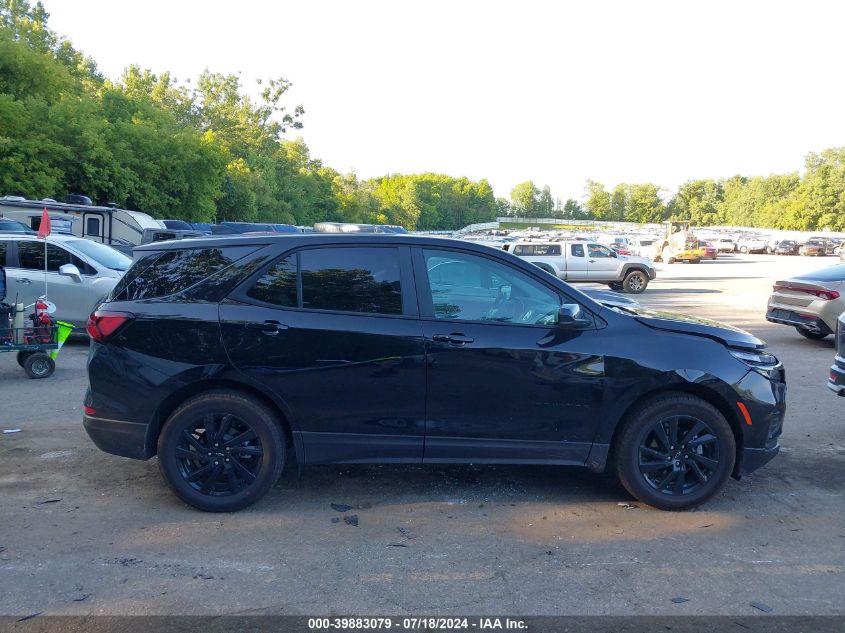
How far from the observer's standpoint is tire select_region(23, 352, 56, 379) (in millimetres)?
9344

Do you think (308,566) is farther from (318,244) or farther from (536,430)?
(318,244)

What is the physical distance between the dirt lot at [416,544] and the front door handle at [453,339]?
1.12m

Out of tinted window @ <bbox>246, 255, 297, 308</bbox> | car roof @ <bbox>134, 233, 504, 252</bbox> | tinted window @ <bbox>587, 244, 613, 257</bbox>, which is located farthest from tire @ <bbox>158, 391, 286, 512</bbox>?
tinted window @ <bbox>587, 244, 613, 257</bbox>

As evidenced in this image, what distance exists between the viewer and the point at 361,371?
15.9 feet

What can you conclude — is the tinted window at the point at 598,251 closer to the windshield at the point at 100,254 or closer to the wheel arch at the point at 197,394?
the windshield at the point at 100,254

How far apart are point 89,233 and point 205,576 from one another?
20.2 meters

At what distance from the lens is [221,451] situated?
4.87 m

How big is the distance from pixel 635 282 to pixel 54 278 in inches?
768

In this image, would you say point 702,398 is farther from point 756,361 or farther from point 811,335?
point 811,335

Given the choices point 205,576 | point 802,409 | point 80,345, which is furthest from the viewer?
point 80,345

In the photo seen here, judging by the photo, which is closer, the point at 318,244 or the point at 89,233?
the point at 318,244

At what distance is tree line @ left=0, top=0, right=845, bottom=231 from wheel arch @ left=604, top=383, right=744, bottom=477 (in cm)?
2852

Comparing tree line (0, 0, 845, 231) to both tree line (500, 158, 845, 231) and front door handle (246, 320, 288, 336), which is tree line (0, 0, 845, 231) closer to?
tree line (500, 158, 845, 231)

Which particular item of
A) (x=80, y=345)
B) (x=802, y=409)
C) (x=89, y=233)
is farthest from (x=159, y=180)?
(x=802, y=409)
